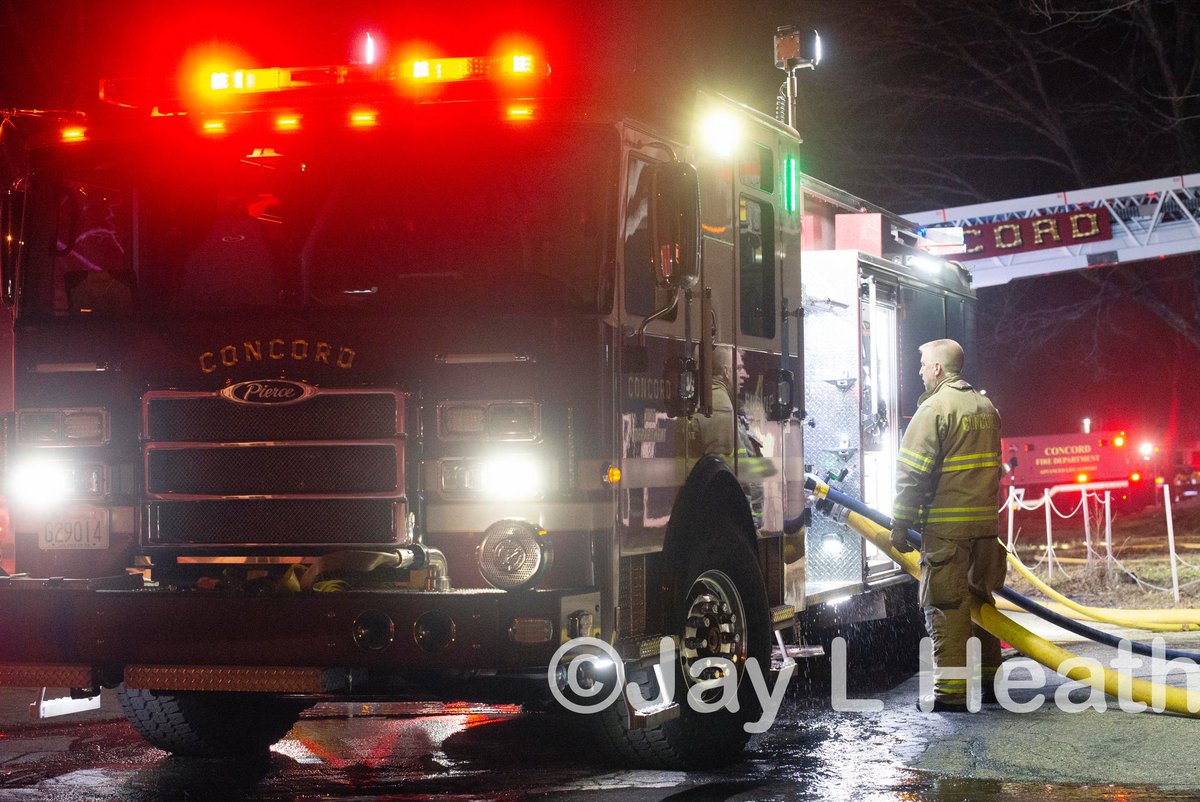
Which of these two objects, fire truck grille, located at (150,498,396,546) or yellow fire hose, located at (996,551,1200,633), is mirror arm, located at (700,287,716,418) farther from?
yellow fire hose, located at (996,551,1200,633)

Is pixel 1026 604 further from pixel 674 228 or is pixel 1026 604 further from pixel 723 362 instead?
pixel 674 228

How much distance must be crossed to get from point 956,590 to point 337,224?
3.65 meters

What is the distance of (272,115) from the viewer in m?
6.45

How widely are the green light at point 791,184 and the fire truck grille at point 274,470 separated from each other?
2823 millimetres

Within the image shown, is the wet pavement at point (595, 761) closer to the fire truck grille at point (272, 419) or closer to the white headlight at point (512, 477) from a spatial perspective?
the white headlight at point (512, 477)

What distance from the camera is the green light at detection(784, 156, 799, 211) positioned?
8.06 m

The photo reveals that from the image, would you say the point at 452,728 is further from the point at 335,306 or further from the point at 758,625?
the point at 335,306

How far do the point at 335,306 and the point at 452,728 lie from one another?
9.29ft

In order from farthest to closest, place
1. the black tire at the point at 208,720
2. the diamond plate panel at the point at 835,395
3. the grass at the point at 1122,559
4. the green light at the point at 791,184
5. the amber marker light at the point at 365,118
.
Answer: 1. the grass at the point at 1122,559
2. the diamond plate panel at the point at 835,395
3. the green light at the point at 791,184
4. the black tire at the point at 208,720
5. the amber marker light at the point at 365,118

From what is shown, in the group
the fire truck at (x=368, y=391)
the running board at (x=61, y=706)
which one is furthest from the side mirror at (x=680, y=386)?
the running board at (x=61, y=706)

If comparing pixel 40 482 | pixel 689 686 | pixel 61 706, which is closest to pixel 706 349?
pixel 689 686

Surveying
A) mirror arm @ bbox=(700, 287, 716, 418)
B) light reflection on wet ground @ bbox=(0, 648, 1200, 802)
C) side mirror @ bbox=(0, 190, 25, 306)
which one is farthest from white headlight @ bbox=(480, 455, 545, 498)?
side mirror @ bbox=(0, 190, 25, 306)

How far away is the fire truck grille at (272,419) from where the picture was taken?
617 cm

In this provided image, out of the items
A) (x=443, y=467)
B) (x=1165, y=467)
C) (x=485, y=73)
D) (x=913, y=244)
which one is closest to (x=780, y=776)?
(x=443, y=467)
